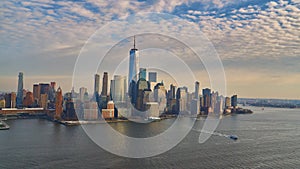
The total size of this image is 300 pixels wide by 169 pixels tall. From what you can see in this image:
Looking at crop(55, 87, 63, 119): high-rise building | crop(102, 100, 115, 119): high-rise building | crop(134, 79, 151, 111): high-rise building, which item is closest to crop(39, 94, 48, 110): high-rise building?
crop(55, 87, 63, 119): high-rise building

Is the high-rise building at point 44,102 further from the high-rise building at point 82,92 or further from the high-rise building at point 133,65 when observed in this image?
the high-rise building at point 133,65

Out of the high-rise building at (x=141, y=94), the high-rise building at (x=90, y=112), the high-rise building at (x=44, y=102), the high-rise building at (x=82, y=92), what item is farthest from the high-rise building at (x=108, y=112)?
the high-rise building at (x=44, y=102)

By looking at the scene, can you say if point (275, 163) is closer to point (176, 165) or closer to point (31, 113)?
point (176, 165)

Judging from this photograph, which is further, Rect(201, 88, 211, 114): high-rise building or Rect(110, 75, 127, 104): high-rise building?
→ Rect(110, 75, 127, 104): high-rise building

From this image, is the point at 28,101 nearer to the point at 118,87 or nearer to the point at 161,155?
the point at 118,87

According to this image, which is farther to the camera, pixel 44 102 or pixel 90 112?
pixel 44 102

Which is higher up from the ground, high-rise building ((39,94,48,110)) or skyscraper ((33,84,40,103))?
skyscraper ((33,84,40,103))

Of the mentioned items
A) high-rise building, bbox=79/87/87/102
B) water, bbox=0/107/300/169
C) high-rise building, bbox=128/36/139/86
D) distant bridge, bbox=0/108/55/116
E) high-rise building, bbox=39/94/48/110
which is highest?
high-rise building, bbox=128/36/139/86

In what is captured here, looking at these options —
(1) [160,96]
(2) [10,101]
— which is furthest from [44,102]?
(1) [160,96]

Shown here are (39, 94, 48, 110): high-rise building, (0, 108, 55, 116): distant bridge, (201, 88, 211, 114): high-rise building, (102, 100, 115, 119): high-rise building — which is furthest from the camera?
(201, 88, 211, 114): high-rise building

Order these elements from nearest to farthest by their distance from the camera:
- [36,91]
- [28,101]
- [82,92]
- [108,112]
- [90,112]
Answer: [90,112] < [108,112] < [82,92] < [28,101] < [36,91]

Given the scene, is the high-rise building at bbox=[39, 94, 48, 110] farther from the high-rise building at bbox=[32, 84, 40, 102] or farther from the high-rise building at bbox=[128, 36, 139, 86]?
the high-rise building at bbox=[128, 36, 139, 86]

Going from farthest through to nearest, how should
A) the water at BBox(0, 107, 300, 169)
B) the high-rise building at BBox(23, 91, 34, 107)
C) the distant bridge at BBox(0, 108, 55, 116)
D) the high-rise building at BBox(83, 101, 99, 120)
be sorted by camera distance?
the high-rise building at BBox(23, 91, 34, 107), the distant bridge at BBox(0, 108, 55, 116), the high-rise building at BBox(83, 101, 99, 120), the water at BBox(0, 107, 300, 169)
